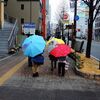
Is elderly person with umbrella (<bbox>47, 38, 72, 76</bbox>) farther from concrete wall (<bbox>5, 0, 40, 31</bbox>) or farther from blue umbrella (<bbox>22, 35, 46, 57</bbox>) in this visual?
concrete wall (<bbox>5, 0, 40, 31</bbox>)

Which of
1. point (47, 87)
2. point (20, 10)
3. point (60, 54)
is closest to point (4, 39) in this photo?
point (60, 54)

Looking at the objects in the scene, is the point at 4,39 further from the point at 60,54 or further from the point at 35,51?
the point at 35,51

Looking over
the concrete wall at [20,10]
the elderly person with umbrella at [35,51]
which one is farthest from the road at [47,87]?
the concrete wall at [20,10]

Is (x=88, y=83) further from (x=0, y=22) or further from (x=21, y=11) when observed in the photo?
(x=21, y=11)

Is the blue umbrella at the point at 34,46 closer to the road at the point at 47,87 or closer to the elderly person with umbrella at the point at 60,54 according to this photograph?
the elderly person with umbrella at the point at 60,54

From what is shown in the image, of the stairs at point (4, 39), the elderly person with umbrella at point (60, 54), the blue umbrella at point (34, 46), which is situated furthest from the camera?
the stairs at point (4, 39)

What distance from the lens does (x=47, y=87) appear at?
40.6 ft

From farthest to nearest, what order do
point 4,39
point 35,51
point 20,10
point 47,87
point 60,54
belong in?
1. point 20,10
2. point 4,39
3. point 60,54
4. point 35,51
5. point 47,87

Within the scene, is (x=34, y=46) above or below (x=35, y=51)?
above

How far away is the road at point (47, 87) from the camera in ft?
35.4

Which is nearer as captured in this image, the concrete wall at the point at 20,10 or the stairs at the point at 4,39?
the stairs at the point at 4,39

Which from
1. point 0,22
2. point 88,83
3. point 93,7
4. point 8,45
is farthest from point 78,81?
point 0,22

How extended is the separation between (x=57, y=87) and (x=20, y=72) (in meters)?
4.10

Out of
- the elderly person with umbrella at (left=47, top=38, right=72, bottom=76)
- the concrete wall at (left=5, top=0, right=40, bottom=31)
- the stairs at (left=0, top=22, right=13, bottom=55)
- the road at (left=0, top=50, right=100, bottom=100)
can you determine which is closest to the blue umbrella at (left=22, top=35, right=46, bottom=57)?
the elderly person with umbrella at (left=47, top=38, right=72, bottom=76)
